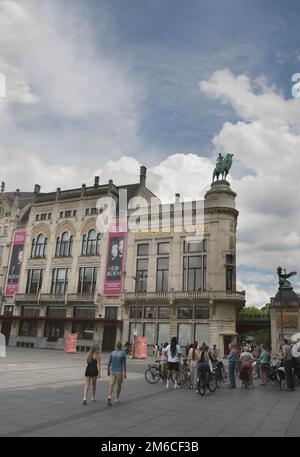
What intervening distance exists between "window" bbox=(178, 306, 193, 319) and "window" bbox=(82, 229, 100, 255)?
13.8 metres

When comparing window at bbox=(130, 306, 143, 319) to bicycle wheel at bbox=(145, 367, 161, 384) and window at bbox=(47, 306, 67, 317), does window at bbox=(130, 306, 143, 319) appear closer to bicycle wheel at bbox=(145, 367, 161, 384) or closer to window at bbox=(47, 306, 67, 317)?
window at bbox=(47, 306, 67, 317)

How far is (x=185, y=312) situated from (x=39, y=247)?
79.2 ft

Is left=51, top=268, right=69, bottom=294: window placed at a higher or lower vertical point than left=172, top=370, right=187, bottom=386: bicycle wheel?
higher

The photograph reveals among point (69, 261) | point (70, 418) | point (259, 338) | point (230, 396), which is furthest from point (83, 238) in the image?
point (259, 338)

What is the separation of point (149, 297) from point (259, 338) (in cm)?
6924

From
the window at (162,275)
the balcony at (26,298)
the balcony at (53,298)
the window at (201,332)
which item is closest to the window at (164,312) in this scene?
the window at (162,275)

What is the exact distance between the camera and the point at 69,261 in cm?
5297

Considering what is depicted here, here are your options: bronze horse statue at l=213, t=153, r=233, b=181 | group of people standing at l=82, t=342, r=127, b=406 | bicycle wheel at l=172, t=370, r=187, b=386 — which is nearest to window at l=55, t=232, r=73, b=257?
bronze horse statue at l=213, t=153, r=233, b=181

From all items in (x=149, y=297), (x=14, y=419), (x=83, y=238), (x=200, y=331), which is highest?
(x=83, y=238)

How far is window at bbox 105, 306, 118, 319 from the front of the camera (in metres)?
47.8

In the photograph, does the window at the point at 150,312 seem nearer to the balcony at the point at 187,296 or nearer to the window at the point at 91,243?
the balcony at the point at 187,296

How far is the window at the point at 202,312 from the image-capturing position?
43.8 meters

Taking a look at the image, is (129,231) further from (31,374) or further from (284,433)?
(284,433)
